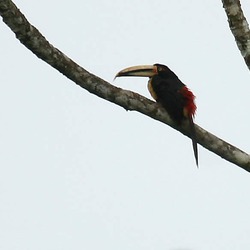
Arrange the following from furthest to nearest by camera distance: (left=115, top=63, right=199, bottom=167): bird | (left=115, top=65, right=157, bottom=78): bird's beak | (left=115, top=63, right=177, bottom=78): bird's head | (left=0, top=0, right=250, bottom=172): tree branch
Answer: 1. (left=115, top=63, right=177, bottom=78): bird's head
2. (left=115, top=65, right=157, bottom=78): bird's beak
3. (left=115, top=63, right=199, bottom=167): bird
4. (left=0, top=0, right=250, bottom=172): tree branch

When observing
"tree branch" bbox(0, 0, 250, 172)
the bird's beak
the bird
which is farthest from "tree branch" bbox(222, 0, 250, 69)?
the bird's beak

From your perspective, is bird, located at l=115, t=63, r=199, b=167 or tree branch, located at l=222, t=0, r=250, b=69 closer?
tree branch, located at l=222, t=0, r=250, b=69

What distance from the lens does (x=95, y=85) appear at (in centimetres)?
458

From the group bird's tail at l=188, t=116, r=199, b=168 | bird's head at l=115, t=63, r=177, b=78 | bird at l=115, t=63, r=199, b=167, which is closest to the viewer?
bird's tail at l=188, t=116, r=199, b=168

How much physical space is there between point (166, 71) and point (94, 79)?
1766 mm

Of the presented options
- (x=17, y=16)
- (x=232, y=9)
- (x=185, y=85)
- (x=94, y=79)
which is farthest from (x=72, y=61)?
(x=185, y=85)

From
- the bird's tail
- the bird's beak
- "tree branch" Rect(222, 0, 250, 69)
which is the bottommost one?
the bird's tail

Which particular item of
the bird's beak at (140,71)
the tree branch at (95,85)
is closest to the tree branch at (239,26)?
the tree branch at (95,85)

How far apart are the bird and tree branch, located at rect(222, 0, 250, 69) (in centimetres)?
79

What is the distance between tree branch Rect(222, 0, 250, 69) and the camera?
4.65 meters

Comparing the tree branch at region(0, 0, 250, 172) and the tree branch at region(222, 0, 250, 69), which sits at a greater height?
the tree branch at region(222, 0, 250, 69)

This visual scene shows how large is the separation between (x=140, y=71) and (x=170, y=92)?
0.39 metres

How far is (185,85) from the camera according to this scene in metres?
6.10

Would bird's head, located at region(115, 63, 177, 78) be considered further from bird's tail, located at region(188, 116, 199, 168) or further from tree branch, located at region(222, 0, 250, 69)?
tree branch, located at region(222, 0, 250, 69)
